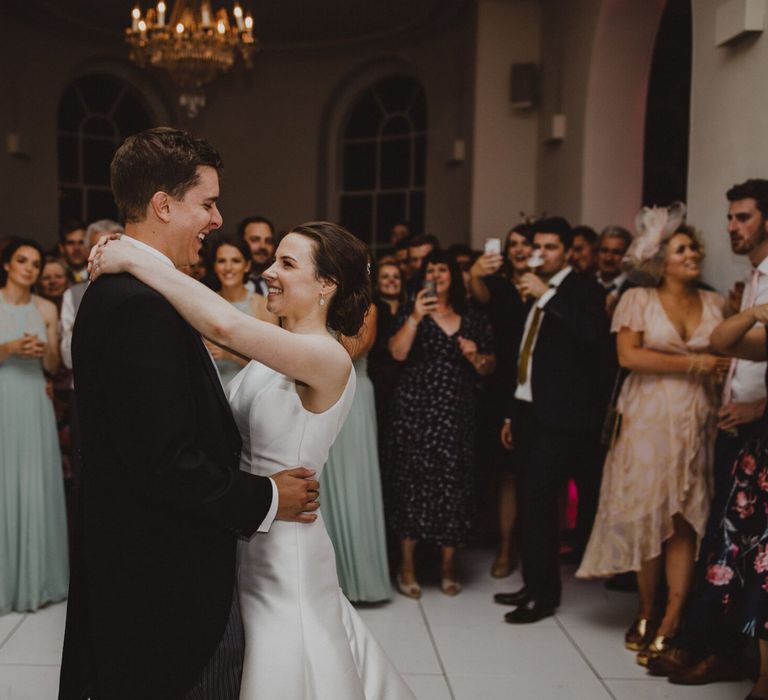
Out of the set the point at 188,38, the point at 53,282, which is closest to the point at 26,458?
the point at 53,282

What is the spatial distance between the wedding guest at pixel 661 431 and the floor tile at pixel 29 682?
6.77ft

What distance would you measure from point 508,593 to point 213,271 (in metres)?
2.06

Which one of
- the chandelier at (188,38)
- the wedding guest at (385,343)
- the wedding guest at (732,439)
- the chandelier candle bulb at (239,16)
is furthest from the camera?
the chandelier at (188,38)

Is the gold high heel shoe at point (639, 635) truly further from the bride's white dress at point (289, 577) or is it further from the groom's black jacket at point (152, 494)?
the groom's black jacket at point (152, 494)

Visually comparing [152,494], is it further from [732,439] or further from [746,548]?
[732,439]

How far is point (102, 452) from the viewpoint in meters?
1.64

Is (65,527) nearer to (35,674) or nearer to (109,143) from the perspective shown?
(35,674)

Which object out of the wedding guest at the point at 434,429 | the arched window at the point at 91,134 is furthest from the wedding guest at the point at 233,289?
the arched window at the point at 91,134

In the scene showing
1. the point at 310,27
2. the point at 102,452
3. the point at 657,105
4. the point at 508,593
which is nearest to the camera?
the point at 102,452

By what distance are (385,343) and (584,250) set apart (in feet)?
5.06

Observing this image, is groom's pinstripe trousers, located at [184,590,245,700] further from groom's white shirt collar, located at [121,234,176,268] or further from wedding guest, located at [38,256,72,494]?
wedding guest, located at [38,256,72,494]

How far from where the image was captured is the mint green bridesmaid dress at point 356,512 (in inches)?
163

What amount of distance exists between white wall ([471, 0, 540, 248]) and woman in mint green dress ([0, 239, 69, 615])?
4.42 metres

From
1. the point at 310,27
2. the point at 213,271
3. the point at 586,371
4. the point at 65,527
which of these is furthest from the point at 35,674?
the point at 310,27
